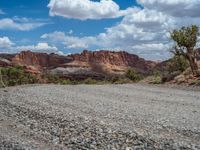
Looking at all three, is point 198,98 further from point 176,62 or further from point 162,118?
point 176,62

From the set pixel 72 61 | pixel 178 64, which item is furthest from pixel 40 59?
pixel 178 64

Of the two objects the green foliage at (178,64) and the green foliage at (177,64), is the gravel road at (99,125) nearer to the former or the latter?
the green foliage at (177,64)

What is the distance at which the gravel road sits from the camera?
12805mm

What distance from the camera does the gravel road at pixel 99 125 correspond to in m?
12.8

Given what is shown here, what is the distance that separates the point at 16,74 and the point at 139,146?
57501 mm

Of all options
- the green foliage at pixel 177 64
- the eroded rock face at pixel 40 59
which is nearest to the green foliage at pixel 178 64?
the green foliage at pixel 177 64

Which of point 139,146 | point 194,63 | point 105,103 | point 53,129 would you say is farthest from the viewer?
point 194,63

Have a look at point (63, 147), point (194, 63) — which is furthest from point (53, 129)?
point (194, 63)

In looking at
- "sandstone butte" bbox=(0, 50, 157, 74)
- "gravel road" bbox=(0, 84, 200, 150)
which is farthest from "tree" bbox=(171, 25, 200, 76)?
"sandstone butte" bbox=(0, 50, 157, 74)

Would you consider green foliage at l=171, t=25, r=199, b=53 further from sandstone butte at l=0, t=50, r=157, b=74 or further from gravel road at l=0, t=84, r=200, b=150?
sandstone butte at l=0, t=50, r=157, b=74

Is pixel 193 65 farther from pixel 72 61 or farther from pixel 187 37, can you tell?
pixel 72 61

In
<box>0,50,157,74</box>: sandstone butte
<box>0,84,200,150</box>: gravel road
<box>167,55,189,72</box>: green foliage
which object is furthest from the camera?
<box>0,50,157,74</box>: sandstone butte

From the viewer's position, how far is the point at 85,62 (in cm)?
19150

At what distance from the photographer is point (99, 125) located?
15.6 meters
